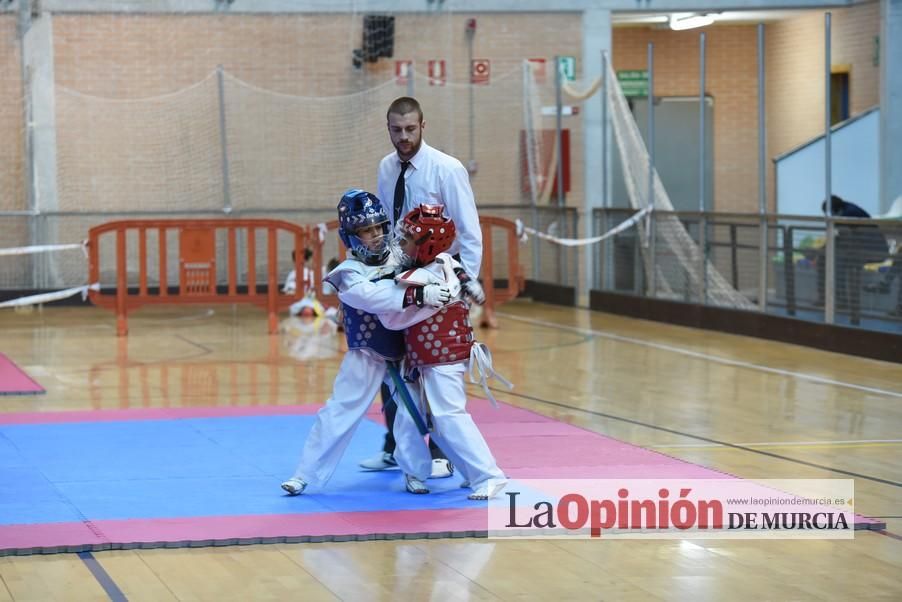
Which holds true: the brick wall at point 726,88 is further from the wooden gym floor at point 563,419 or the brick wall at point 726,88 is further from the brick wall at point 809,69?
the wooden gym floor at point 563,419

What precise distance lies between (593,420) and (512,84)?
31.5 feet

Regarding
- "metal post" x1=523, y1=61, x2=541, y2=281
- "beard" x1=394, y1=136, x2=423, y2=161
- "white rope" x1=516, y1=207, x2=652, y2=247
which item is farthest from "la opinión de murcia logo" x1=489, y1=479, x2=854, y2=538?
"metal post" x1=523, y1=61, x2=541, y2=281

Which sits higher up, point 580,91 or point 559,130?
point 580,91

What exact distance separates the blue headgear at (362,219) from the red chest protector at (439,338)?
1.20 feet

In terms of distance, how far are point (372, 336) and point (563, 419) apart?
2.74 meters

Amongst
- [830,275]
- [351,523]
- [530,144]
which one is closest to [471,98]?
[530,144]

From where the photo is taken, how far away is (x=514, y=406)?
32.5ft

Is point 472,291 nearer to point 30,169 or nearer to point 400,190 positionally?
point 400,190

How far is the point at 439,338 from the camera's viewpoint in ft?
22.1

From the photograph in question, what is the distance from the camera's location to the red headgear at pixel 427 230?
664 centimetres

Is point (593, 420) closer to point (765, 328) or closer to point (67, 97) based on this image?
point (765, 328)

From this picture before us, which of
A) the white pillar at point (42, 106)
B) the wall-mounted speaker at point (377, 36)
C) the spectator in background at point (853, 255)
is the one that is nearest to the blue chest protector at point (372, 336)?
the spectator in background at point (853, 255)

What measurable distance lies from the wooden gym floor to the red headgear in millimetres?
1318

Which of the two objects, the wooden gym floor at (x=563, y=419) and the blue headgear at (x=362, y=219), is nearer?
the wooden gym floor at (x=563, y=419)
